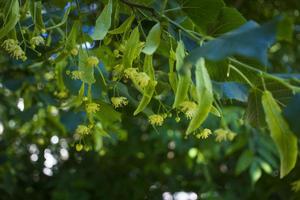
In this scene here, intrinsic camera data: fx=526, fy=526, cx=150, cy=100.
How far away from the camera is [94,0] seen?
48.1 inches

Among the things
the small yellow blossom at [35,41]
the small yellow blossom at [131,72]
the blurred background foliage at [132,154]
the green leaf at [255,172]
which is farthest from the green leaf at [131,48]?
the green leaf at [255,172]

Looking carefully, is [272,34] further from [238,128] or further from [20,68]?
[238,128]

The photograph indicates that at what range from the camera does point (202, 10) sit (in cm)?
86

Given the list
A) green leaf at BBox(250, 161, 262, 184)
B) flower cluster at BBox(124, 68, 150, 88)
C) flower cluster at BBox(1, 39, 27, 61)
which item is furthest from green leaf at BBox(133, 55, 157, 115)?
green leaf at BBox(250, 161, 262, 184)

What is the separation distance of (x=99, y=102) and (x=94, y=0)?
0.39 meters

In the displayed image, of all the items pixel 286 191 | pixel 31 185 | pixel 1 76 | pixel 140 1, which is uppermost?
pixel 140 1

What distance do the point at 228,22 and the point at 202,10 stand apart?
5cm

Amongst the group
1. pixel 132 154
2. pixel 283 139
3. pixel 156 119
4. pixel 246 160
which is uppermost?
pixel 283 139

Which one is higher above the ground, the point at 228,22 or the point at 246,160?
the point at 228,22

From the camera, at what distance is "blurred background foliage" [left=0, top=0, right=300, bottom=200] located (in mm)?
1807

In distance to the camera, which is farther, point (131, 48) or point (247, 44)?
point (131, 48)

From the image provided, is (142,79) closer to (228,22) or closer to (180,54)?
(180,54)

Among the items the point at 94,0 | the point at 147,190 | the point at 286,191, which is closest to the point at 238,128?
the point at 286,191

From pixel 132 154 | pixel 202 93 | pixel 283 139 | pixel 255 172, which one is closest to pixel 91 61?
pixel 202 93
